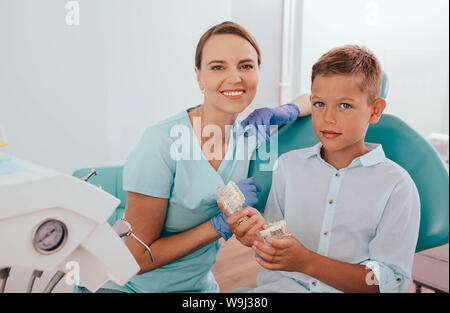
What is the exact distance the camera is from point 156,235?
0.88 metres

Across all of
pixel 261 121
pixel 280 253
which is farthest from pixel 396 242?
pixel 261 121

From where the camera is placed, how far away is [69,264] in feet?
1.46

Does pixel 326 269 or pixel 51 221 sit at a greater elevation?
pixel 51 221

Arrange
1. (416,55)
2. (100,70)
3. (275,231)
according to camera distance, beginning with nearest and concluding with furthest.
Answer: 1. (275,231)
2. (100,70)
3. (416,55)

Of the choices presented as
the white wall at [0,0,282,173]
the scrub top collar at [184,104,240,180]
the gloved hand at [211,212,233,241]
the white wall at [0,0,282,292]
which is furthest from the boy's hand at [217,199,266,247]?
the white wall at [0,0,282,173]

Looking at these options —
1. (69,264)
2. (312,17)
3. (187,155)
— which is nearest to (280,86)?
(312,17)

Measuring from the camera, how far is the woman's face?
2.52ft

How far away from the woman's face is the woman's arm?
10.5 inches

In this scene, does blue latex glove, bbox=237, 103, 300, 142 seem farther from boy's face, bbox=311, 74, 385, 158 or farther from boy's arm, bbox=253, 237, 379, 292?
boy's arm, bbox=253, 237, 379, 292

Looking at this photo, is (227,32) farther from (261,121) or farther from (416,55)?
(416,55)

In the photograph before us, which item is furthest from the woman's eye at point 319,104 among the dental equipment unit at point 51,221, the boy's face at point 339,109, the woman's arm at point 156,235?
the dental equipment unit at point 51,221

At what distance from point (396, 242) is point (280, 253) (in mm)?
244

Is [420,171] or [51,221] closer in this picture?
[51,221]

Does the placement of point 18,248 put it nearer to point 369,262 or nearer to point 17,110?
point 369,262
